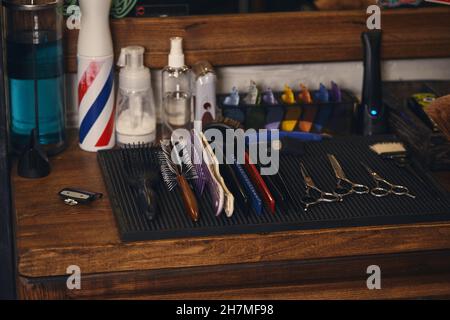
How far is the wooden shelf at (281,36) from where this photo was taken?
5.52 ft

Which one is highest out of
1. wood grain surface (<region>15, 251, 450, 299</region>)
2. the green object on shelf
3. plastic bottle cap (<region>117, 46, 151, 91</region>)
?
the green object on shelf

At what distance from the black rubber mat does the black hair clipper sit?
0.13m

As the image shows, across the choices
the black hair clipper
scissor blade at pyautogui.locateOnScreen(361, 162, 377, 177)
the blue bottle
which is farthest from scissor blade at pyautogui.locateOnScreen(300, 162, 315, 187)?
the blue bottle

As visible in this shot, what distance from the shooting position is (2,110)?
1.44 m

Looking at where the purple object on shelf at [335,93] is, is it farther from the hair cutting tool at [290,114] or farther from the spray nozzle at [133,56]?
the spray nozzle at [133,56]

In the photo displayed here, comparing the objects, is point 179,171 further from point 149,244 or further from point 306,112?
point 306,112

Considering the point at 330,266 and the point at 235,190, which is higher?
the point at 235,190

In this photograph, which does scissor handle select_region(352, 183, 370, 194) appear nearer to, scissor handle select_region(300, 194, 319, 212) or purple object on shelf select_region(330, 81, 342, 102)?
scissor handle select_region(300, 194, 319, 212)

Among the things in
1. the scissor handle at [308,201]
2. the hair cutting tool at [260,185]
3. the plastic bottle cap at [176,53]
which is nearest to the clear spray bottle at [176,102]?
the plastic bottle cap at [176,53]

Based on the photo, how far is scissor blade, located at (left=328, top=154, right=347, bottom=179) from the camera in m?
1.49

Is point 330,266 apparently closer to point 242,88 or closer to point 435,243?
point 435,243

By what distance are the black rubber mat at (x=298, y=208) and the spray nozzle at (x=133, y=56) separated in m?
0.15

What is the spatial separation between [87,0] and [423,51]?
0.66 metres
